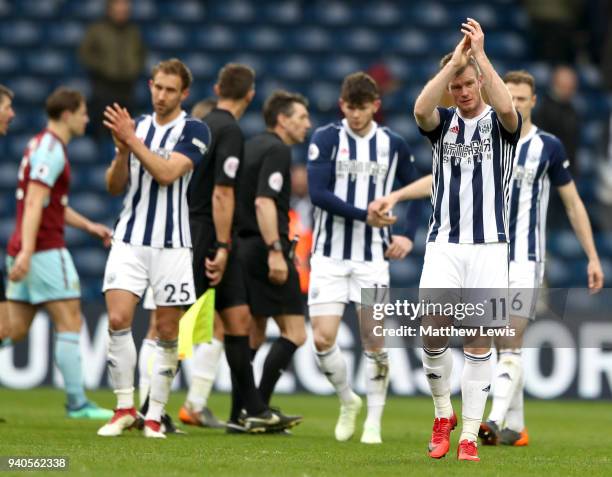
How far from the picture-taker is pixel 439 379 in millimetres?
7117

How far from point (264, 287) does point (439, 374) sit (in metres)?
2.33

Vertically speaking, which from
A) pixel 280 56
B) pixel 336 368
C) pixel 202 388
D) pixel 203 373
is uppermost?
pixel 280 56

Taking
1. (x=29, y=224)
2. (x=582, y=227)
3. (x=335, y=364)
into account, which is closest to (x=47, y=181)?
(x=29, y=224)

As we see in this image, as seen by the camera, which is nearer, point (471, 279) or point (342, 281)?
point (471, 279)

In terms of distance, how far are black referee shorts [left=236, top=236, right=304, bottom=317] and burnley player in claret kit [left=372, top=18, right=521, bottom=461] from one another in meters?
2.25

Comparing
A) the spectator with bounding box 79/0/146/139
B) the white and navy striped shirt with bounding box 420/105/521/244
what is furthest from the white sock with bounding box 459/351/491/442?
the spectator with bounding box 79/0/146/139

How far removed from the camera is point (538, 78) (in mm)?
17391

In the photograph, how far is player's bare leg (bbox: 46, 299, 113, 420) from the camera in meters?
9.61

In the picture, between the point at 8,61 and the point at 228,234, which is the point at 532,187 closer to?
the point at 228,234

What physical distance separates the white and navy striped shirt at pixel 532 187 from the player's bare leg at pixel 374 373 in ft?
3.32

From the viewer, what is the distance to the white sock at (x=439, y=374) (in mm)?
7086

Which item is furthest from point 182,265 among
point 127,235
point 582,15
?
point 582,15

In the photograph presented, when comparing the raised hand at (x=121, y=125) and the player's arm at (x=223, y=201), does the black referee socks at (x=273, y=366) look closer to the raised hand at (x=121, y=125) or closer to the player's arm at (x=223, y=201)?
the player's arm at (x=223, y=201)

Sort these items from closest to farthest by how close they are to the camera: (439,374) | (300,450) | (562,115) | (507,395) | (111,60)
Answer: (439,374)
(300,450)
(507,395)
(562,115)
(111,60)
